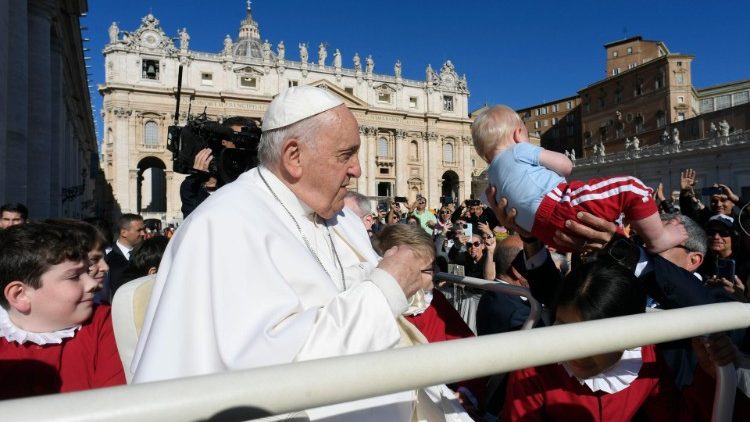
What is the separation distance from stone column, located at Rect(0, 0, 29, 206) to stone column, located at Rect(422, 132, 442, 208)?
153 ft

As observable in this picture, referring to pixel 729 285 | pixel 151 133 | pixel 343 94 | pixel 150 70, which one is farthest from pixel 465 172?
pixel 729 285

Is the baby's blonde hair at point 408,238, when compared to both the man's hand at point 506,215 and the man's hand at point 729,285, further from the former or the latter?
the man's hand at point 729,285

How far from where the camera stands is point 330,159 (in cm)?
178

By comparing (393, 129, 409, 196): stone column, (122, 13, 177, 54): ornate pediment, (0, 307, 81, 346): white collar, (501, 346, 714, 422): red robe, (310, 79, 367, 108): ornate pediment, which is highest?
(122, 13, 177, 54): ornate pediment

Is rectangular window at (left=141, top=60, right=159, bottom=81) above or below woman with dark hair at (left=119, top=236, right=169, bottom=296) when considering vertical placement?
above

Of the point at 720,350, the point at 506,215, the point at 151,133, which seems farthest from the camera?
the point at 151,133

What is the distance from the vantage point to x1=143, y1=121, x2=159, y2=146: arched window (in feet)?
136

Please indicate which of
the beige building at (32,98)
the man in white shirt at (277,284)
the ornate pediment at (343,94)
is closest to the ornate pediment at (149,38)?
the ornate pediment at (343,94)

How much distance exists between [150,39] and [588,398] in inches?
1881

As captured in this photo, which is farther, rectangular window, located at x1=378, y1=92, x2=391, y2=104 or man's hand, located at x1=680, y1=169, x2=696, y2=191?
rectangular window, located at x1=378, y1=92, x2=391, y2=104

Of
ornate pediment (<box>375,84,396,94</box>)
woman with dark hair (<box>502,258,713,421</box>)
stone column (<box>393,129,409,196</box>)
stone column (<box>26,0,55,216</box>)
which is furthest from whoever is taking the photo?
ornate pediment (<box>375,84,396,94</box>)

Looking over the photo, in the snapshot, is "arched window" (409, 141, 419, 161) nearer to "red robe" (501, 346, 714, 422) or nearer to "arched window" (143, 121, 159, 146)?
"arched window" (143, 121, 159, 146)

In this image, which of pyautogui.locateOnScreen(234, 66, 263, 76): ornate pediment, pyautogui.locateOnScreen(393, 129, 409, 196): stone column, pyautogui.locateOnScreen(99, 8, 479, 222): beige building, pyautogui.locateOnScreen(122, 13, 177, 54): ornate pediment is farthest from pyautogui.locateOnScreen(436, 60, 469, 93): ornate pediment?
pyautogui.locateOnScreen(122, 13, 177, 54): ornate pediment

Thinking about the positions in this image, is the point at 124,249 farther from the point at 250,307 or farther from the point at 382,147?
the point at 382,147
